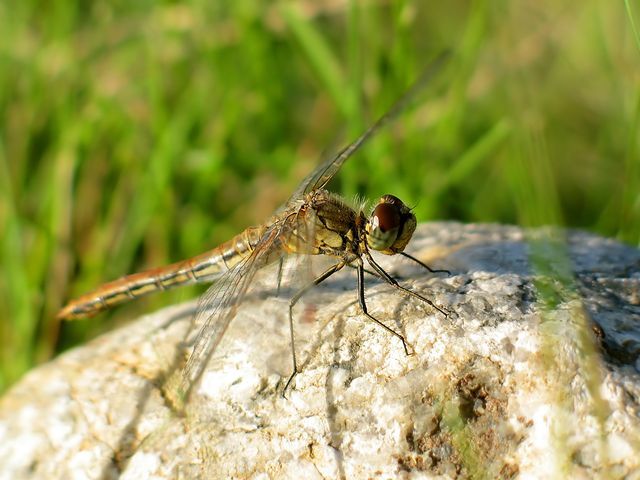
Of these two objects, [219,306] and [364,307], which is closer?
[364,307]

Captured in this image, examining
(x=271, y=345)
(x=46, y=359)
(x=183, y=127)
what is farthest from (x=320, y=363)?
(x=183, y=127)

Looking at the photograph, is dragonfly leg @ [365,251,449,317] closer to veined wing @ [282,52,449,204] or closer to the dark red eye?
the dark red eye

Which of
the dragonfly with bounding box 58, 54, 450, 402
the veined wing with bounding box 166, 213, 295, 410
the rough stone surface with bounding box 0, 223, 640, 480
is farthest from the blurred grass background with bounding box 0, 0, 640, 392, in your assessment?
A: the rough stone surface with bounding box 0, 223, 640, 480

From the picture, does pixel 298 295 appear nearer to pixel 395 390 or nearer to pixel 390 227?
pixel 390 227

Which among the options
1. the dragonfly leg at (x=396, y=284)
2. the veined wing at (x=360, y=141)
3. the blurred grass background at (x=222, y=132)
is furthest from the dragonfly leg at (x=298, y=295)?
the blurred grass background at (x=222, y=132)

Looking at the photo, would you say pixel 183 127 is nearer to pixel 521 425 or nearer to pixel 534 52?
pixel 534 52

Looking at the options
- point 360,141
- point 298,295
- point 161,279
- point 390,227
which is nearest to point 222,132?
point 161,279
